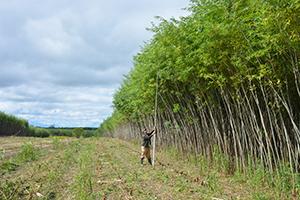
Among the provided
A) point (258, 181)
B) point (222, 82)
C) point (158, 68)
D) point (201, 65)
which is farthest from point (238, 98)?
point (158, 68)

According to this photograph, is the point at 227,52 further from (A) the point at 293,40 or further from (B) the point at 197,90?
(B) the point at 197,90

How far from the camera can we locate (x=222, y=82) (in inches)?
317

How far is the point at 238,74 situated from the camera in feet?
24.2

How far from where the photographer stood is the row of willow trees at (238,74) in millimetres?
6043

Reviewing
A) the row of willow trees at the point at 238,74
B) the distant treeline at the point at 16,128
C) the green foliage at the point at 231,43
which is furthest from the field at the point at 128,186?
the distant treeline at the point at 16,128

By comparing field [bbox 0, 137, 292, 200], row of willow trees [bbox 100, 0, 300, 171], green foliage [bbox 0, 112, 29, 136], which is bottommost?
field [bbox 0, 137, 292, 200]

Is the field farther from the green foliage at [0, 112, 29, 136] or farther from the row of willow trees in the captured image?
the green foliage at [0, 112, 29, 136]

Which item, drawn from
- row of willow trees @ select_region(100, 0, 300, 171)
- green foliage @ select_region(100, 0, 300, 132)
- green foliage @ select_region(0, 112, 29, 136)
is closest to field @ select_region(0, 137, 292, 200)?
row of willow trees @ select_region(100, 0, 300, 171)

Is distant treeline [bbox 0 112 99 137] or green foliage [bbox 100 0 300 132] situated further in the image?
distant treeline [bbox 0 112 99 137]

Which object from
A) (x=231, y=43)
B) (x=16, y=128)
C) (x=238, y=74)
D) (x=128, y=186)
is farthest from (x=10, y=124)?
(x=231, y=43)

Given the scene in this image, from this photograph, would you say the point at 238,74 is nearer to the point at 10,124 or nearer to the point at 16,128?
the point at 10,124

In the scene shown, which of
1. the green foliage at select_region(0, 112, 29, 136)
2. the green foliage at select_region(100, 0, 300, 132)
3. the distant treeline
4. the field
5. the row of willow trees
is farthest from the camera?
the distant treeline

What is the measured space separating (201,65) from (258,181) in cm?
284

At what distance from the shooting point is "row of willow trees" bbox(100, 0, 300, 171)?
6043mm
